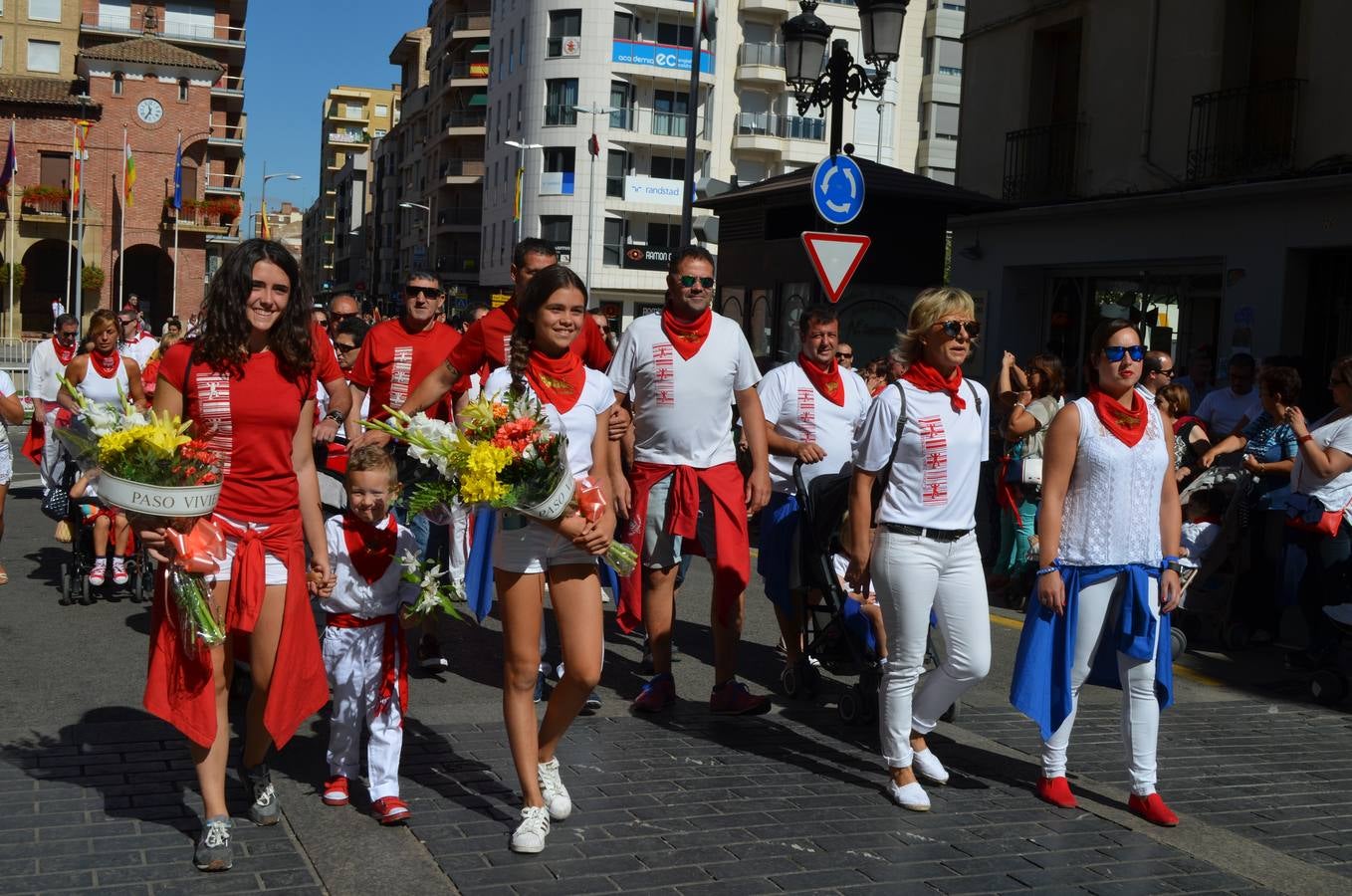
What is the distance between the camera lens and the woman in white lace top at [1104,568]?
19.0ft

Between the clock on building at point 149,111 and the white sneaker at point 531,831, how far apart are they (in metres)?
64.0

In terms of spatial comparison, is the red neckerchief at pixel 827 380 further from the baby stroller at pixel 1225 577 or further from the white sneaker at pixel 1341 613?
the baby stroller at pixel 1225 577

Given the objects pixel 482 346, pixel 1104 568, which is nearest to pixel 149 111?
pixel 482 346

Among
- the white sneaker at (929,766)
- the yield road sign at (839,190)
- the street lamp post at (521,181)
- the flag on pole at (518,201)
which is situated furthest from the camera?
the street lamp post at (521,181)

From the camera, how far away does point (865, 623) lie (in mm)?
6867

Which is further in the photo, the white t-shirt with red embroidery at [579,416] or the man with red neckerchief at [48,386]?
the man with red neckerchief at [48,386]

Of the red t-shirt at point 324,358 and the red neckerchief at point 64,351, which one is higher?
the red t-shirt at point 324,358

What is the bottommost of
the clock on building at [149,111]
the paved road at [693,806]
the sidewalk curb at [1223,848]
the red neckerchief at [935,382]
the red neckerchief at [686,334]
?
the paved road at [693,806]

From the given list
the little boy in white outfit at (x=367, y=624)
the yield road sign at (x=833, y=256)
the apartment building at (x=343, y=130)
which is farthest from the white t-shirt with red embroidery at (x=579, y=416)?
the apartment building at (x=343, y=130)

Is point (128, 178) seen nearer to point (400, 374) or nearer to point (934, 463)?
point (400, 374)

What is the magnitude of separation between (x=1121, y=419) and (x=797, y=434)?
2173 mm

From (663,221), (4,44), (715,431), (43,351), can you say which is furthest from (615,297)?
(715,431)

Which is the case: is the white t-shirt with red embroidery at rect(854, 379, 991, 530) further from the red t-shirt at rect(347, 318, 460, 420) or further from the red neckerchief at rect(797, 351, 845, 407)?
the red t-shirt at rect(347, 318, 460, 420)

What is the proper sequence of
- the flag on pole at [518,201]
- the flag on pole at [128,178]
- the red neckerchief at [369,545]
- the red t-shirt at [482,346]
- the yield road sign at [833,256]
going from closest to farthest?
the red neckerchief at [369,545], the red t-shirt at [482,346], the yield road sign at [833,256], the flag on pole at [128,178], the flag on pole at [518,201]
